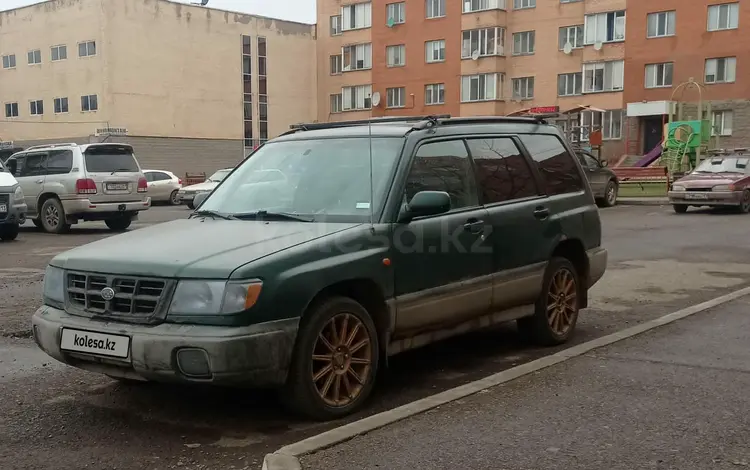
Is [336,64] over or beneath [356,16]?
beneath

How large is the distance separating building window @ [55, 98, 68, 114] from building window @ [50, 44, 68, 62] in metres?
Result: 2.78

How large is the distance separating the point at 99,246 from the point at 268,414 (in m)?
1.44

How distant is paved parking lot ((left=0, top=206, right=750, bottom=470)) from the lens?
13.1 ft

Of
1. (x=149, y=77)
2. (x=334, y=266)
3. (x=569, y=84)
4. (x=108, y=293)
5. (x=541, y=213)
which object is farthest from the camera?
(x=149, y=77)

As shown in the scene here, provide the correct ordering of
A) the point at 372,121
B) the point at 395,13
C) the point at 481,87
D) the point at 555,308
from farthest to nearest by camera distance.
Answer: the point at 395,13
the point at 481,87
the point at 555,308
the point at 372,121

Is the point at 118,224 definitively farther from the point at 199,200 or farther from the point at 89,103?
the point at 89,103

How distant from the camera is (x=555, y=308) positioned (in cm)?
629

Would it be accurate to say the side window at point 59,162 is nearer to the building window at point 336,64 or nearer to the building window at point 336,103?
the building window at point 336,103

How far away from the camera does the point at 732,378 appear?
516 cm

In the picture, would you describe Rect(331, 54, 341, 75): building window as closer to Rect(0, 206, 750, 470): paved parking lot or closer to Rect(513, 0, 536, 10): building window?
Rect(513, 0, 536, 10): building window

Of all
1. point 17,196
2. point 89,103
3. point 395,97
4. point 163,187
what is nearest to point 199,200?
point 17,196

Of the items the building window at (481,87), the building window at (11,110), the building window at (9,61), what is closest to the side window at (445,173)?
the building window at (481,87)

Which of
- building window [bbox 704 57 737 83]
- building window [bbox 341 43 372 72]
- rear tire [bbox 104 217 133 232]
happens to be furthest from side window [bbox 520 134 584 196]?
building window [bbox 341 43 372 72]

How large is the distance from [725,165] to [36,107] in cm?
4836
